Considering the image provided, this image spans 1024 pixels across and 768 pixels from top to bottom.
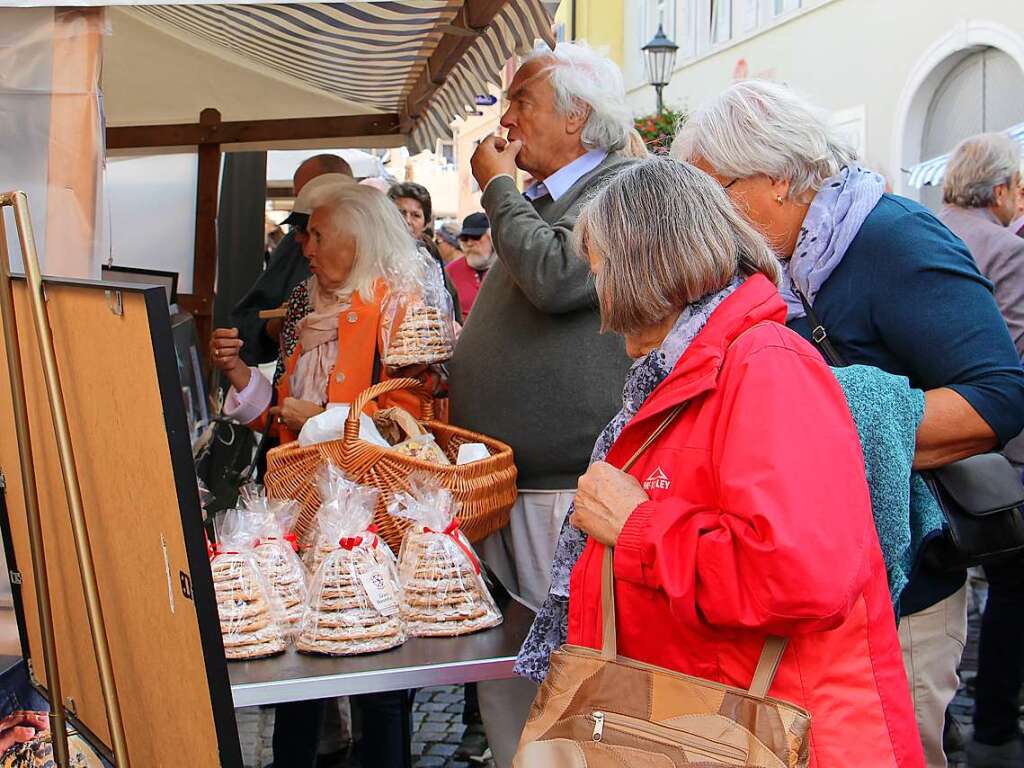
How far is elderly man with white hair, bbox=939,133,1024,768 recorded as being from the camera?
12.7 feet

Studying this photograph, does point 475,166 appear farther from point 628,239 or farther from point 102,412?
point 102,412

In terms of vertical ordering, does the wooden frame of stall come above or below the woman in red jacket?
above

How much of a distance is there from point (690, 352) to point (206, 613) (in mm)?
763

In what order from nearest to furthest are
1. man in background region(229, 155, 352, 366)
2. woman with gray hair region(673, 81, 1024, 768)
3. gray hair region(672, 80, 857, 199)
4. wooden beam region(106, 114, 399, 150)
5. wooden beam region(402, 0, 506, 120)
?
woman with gray hair region(673, 81, 1024, 768), gray hair region(672, 80, 857, 199), wooden beam region(402, 0, 506, 120), man in background region(229, 155, 352, 366), wooden beam region(106, 114, 399, 150)

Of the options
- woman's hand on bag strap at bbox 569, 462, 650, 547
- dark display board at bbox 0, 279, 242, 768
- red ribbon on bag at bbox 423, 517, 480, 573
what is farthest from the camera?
red ribbon on bag at bbox 423, 517, 480, 573

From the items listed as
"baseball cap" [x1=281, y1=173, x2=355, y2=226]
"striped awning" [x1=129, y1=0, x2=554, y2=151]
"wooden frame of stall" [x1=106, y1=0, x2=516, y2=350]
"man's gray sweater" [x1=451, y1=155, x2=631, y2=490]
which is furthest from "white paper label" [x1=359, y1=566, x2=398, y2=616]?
"wooden frame of stall" [x1=106, y1=0, x2=516, y2=350]

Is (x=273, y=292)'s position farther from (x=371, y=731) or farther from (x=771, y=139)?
(x=771, y=139)

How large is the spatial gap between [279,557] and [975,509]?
1.31 meters

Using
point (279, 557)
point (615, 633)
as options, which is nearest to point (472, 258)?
point (279, 557)

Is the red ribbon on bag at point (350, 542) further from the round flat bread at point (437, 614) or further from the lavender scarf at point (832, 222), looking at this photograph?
the lavender scarf at point (832, 222)

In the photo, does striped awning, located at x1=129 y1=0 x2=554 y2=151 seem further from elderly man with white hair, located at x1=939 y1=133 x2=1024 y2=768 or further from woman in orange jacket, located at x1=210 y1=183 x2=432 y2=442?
elderly man with white hair, located at x1=939 y1=133 x2=1024 y2=768

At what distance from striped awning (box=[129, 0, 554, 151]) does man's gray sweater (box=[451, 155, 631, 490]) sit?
0.40 metres

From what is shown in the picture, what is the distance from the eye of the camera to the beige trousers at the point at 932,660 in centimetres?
229

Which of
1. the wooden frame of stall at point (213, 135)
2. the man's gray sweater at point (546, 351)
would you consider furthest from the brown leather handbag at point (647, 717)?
the wooden frame of stall at point (213, 135)
